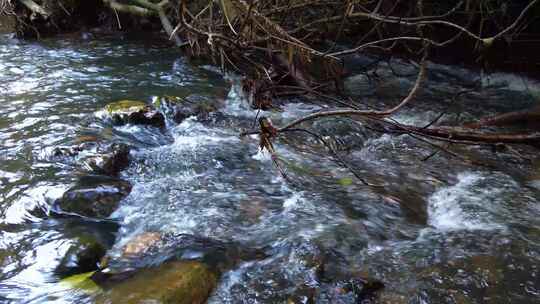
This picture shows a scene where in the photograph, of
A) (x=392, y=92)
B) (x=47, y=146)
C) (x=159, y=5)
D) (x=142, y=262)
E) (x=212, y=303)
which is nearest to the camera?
(x=212, y=303)

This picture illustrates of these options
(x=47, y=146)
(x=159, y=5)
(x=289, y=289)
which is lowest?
(x=289, y=289)

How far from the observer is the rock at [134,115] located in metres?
5.47

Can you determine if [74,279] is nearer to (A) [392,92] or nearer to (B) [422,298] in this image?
(B) [422,298]

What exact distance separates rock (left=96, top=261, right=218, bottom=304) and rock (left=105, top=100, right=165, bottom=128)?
8.90 feet

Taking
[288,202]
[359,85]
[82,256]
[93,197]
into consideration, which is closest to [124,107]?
[93,197]

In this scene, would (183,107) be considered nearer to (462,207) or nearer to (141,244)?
(141,244)

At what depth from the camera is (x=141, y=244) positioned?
343 cm

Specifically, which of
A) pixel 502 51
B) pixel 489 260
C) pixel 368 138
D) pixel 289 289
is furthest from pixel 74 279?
pixel 502 51

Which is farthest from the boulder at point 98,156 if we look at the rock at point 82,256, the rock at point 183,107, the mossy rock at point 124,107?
the rock at point 183,107

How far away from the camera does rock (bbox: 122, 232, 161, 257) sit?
3.35 meters

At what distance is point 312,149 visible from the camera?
525 centimetres

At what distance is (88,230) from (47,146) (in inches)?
61.7

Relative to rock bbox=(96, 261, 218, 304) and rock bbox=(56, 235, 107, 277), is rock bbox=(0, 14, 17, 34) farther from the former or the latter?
rock bbox=(96, 261, 218, 304)

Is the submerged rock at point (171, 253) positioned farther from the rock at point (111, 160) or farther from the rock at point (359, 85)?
the rock at point (359, 85)
